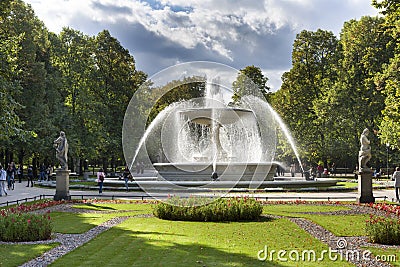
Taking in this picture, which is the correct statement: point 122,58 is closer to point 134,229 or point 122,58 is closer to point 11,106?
point 11,106

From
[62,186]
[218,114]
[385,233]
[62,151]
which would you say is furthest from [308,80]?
[385,233]

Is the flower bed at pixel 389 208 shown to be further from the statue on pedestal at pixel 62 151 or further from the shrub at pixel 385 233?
the statue on pedestal at pixel 62 151

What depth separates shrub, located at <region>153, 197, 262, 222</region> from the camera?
1476cm

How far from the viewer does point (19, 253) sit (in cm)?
1001

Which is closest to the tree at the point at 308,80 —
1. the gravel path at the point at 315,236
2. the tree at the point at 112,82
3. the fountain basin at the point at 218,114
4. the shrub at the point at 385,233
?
the tree at the point at 112,82

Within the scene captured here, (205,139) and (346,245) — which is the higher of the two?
(205,139)

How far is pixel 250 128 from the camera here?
36.6 metres

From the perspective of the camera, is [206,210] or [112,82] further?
[112,82]

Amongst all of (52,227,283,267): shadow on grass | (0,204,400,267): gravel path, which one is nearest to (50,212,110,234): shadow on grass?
(0,204,400,267): gravel path

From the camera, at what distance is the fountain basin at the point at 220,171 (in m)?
27.8

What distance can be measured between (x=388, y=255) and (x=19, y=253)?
25.3 feet

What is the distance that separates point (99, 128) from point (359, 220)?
108ft

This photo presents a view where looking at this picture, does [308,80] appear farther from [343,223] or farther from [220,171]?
[343,223]

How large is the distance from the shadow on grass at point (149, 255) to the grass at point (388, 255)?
2.23 m
